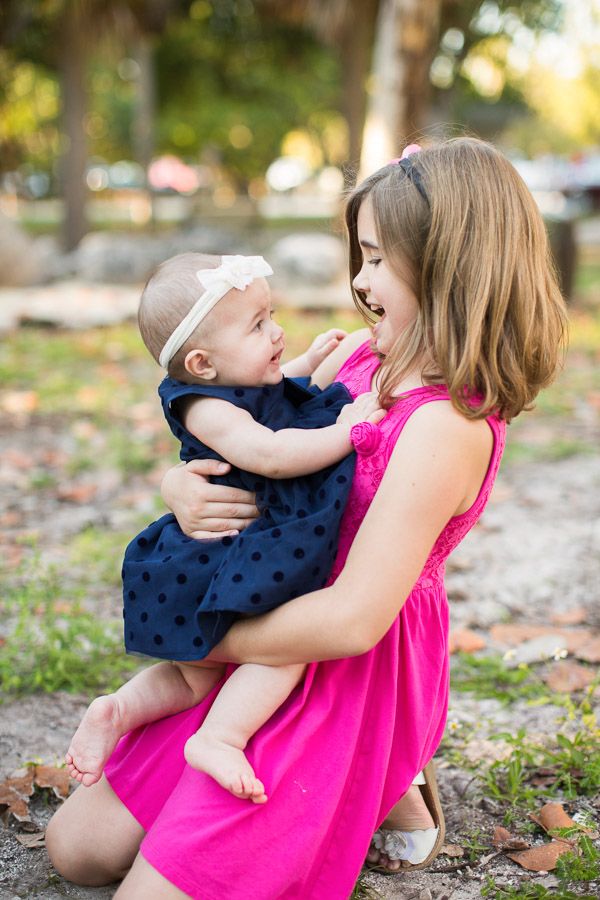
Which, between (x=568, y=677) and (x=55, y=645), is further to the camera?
(x=55, y=645)

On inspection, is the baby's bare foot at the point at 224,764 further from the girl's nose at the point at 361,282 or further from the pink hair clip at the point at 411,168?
the pink hair clip at the point at 411,168

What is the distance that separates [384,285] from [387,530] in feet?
1.58

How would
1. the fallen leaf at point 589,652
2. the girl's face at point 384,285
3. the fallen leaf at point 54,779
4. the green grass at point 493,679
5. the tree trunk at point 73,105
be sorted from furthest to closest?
the tree trunk at point 73,105 → the fallen leaf at point 589,652 → the green grass at point 493,679 → the fallen leaf at point 54,779 → the girl's face at point 384,285

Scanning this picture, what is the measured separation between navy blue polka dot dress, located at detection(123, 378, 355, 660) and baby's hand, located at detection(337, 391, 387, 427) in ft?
0.14

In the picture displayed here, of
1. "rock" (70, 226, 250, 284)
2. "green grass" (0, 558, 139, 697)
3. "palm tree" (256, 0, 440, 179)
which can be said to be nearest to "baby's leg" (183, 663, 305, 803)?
"green grass" (0, 558, 139, 697)

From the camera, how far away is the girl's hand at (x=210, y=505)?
6.48ft

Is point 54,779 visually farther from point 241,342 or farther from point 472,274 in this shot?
point 472,274

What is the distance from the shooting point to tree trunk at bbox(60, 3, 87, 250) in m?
14.1

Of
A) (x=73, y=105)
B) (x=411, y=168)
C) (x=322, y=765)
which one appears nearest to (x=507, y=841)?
(x=322, y=765)

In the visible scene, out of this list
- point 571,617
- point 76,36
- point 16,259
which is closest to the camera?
point 571,617

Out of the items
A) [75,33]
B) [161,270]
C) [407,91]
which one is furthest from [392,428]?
[75,33]

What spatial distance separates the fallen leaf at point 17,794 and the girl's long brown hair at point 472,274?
4.66 feet

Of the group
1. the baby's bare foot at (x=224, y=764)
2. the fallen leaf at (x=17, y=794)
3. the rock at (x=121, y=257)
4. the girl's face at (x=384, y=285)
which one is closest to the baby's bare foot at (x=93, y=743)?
the baby's bare foot at (x=224, y=764)

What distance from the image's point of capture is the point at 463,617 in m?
3.62
